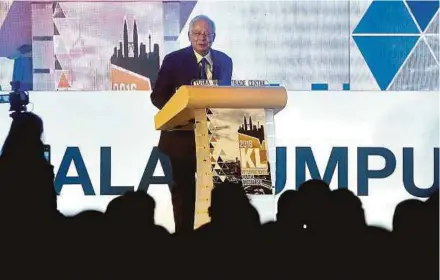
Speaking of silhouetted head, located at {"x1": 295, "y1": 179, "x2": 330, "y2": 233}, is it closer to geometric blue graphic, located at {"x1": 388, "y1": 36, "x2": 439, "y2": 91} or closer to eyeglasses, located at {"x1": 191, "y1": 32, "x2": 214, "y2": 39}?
geometric blue graphic, located at {"x1": 388, "y1": 36, "x2": 439, "y2": 91}

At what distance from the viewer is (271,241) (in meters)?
2.49

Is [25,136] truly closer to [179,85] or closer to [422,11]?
[179,85]

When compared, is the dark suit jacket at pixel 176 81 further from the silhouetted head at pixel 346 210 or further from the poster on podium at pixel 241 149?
the silhouetted head at pixel 346 210

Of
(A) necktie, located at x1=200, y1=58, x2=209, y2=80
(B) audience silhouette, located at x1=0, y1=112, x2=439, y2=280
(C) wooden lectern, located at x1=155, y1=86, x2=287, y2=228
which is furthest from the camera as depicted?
(A) necktie, located at x1=200, y1=58, x2=209, y2=80

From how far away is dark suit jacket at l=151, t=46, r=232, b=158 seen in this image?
8.26ft

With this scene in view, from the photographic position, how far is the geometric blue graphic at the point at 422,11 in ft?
8.41

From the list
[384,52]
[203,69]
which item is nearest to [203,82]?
[203,69]

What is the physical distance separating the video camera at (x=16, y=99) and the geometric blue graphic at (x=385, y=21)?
1560mm

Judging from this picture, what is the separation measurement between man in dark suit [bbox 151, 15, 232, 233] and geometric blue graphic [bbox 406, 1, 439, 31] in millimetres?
895

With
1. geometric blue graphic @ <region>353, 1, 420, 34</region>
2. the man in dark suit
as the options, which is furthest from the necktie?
geometric blue graphic @ <region>353, 1, 420, 34</region>

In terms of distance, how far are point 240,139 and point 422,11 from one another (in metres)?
1.18

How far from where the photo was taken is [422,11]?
2566 mm

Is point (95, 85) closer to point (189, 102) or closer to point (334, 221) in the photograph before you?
point (189, 102)

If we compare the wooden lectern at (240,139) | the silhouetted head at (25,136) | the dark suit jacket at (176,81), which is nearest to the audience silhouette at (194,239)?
the silhouetted head at (25,136)
